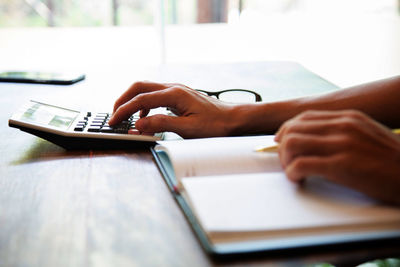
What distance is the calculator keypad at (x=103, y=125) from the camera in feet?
2.30

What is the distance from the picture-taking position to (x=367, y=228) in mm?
404

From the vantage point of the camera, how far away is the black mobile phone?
1.21 meters

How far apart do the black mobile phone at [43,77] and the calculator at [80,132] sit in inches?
19.2

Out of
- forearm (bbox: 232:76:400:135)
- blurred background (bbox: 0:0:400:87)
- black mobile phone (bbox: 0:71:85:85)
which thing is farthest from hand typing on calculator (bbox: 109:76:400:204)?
blurred background (bbox: 0:0:400:87)

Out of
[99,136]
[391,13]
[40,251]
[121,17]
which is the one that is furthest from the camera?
[121,17]

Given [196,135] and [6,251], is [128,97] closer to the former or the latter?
[196,135]

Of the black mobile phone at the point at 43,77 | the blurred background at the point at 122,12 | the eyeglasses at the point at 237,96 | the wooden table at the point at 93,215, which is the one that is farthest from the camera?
the blurred background at the point at 122,12

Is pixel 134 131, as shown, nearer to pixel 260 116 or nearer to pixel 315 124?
pixel 260 116

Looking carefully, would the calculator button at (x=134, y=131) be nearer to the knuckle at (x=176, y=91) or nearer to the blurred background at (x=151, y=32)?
the knuckle at (x=176, y=91)

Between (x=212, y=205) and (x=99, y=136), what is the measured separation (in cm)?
32

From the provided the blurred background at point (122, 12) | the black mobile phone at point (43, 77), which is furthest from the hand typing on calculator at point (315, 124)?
the blurred background at point (122, 12)

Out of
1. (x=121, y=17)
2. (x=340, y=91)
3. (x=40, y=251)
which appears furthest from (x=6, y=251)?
(x=121, y=17)

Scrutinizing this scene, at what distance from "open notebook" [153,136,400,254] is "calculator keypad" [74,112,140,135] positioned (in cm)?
17

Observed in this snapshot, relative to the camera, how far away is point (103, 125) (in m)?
0.72
